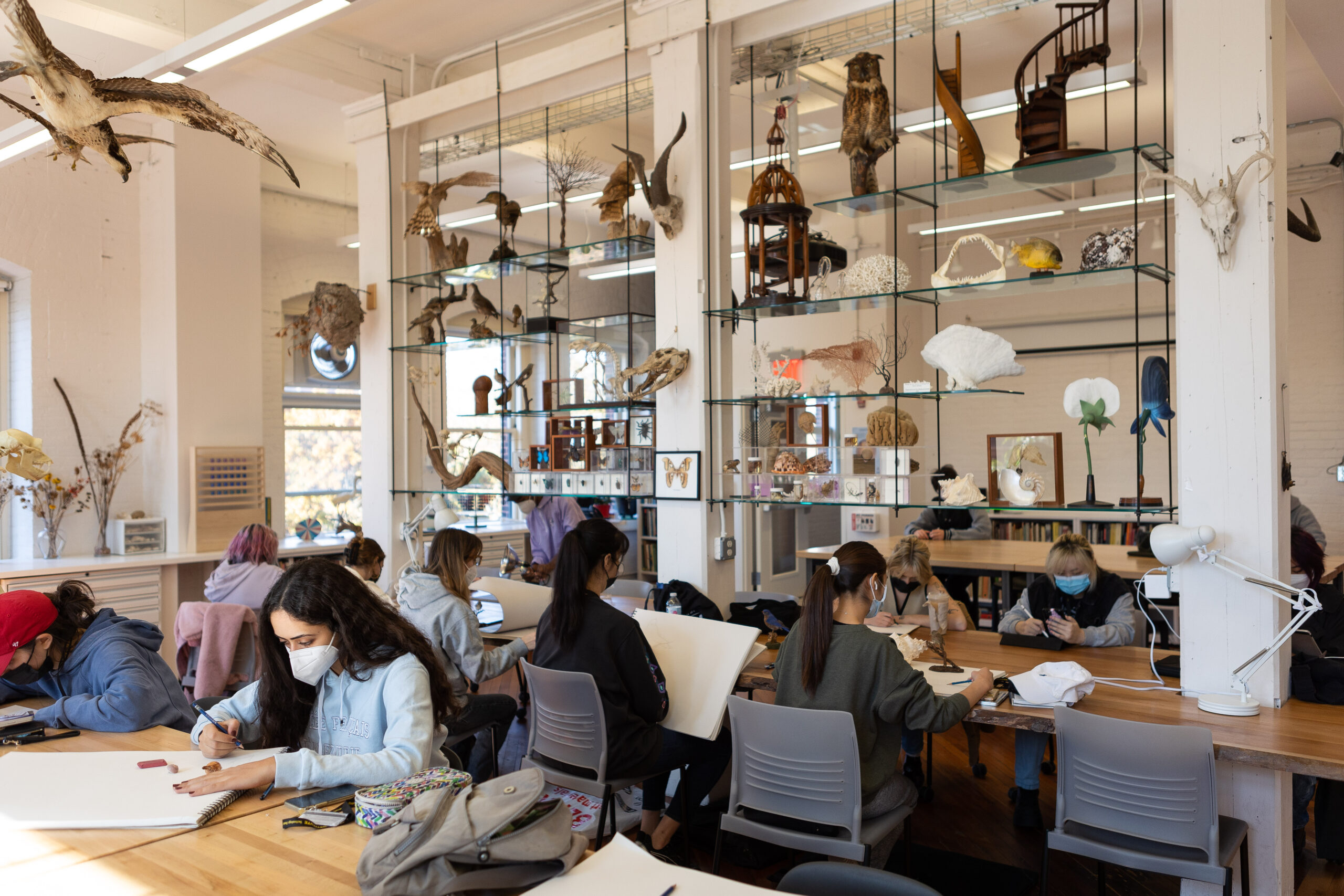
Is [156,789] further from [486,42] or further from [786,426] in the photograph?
[486,42]

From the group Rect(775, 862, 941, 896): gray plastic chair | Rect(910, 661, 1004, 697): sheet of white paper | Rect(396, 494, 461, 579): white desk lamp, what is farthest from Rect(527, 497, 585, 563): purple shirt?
Rect(775, 862, 941, 896): gray plastic chair

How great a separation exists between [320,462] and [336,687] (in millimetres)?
6932

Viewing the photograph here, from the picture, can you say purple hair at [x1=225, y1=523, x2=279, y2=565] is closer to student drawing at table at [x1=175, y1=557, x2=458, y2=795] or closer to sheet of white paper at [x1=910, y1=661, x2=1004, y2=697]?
student drawing at table at [x1=175, y1=557, x2=458, y2=795]

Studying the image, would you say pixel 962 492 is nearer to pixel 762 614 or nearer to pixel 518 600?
pixel 762 614

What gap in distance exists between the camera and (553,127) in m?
6.48

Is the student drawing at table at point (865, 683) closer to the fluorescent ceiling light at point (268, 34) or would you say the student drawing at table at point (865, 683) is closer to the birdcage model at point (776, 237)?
the birdcage model at point (776, 237)

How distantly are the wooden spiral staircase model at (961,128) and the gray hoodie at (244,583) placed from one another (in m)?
3.81

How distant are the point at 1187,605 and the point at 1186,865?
87cm

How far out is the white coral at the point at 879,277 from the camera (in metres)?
3.95

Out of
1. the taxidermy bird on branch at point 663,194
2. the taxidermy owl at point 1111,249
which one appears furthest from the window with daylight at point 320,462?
the taxidermy owl at point 1111,249

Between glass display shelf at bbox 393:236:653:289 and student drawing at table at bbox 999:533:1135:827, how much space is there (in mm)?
2456

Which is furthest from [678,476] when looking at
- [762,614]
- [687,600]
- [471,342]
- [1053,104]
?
[1053,104]

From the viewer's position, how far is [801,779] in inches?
111

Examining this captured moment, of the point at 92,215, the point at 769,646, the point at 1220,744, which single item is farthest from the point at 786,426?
the point at 92,215
